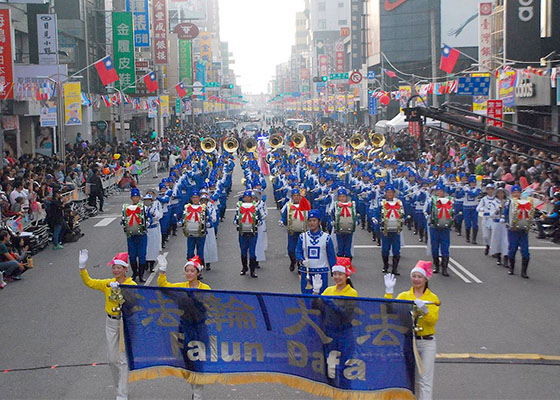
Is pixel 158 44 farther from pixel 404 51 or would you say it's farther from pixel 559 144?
pixel 559 144

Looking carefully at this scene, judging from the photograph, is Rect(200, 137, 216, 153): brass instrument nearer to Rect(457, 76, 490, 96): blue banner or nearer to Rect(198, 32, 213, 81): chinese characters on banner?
Rect(457, 76, 490, 96): blue banner

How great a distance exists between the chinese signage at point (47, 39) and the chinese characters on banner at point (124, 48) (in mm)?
17469

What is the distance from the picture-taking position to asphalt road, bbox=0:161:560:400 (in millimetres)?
8664

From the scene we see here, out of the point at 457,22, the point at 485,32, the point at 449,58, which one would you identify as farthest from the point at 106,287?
the point at 457,22

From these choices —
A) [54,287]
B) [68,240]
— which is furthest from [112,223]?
[54,287]

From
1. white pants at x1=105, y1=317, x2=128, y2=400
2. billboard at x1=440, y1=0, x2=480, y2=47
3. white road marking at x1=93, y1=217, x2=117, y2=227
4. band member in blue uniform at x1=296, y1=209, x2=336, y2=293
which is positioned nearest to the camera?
white pants at x1=105, y1=317, x2=128, y2=400

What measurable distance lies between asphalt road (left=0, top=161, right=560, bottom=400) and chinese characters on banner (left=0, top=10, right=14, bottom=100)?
972 cm

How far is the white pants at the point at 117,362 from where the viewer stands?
26.4ft

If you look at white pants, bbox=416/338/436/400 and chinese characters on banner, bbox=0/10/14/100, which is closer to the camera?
white pants, bbox=416/338/436/400

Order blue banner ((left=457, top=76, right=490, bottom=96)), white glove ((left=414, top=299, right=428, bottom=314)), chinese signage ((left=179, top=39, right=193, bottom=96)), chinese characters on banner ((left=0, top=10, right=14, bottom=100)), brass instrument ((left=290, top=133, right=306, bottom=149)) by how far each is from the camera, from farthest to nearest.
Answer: chinese signage ((left=179, top=39, right=193, bottom=96)) → brass instrument ((left=290, top=133, right=306, bottom=149)) → blue banner ((left=457, top=76, right=490, bottom=96)) → chinese characters on banner ((left=0, top=10, right=14, bottom=100)) → white glove ((left=414, top=299, right=428, bottom=314))

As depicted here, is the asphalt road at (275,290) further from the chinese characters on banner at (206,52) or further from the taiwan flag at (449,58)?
the chinese characters on banner at (206,52)

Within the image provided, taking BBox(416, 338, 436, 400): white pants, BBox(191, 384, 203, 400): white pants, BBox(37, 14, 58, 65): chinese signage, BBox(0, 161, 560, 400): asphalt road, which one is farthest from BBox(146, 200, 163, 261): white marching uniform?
BBox(37, 14, 58, 65): chinese signage

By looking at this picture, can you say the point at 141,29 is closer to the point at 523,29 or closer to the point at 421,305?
the point at 523,29

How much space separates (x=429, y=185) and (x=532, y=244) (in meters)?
2.89
